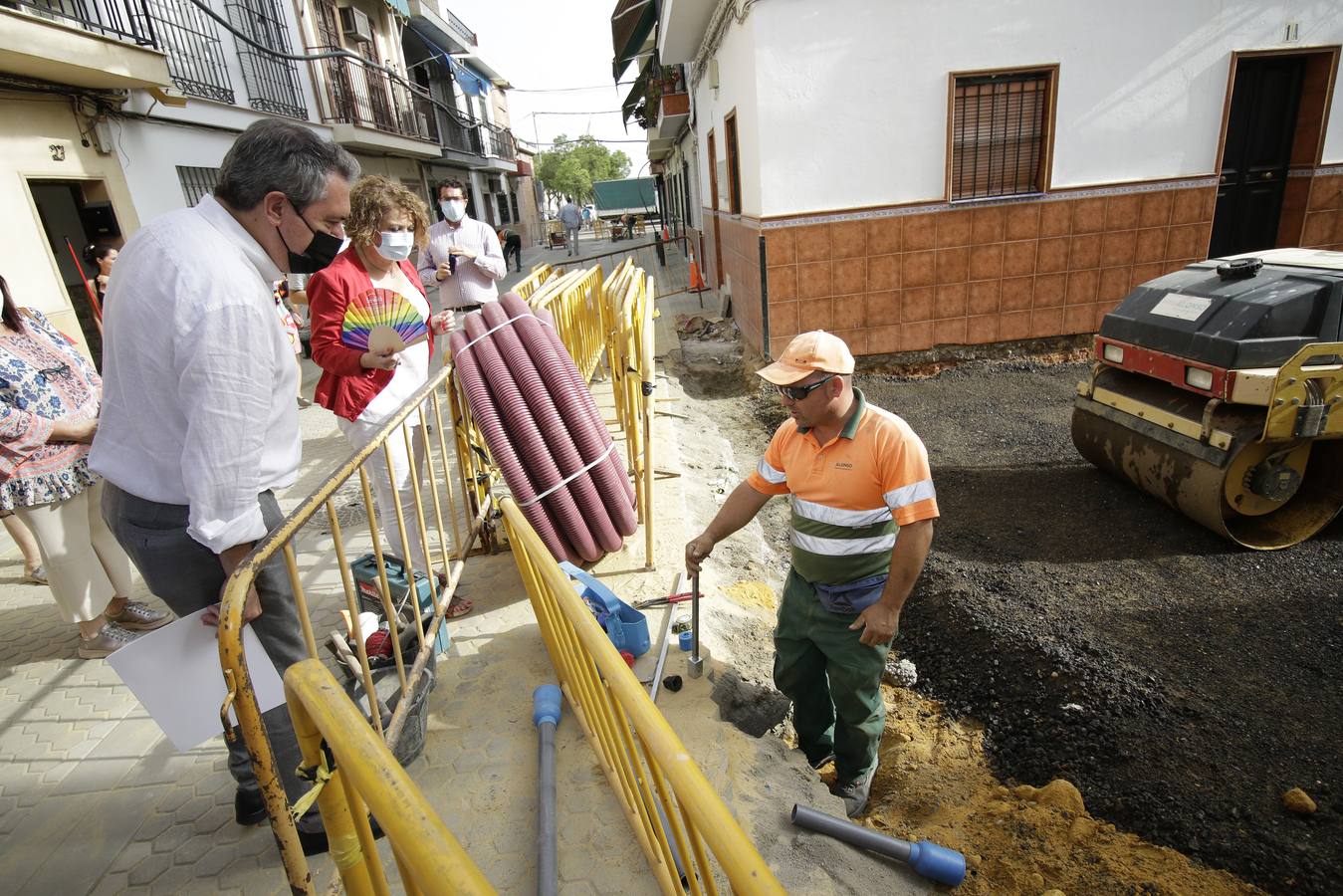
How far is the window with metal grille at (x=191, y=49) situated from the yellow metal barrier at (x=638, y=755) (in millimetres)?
10154

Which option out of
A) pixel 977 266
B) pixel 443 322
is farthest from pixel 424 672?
pixel 977 266

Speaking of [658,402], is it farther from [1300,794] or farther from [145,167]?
[145,167]

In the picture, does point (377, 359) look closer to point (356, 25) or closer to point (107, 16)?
point (107, 16)

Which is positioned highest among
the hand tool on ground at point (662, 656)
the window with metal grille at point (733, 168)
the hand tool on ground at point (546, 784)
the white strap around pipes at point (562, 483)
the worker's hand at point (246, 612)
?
the window with metal grille at point (733, 168)

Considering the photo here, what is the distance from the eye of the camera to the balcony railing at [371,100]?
1391 centimetres

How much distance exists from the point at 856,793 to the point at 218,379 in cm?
273

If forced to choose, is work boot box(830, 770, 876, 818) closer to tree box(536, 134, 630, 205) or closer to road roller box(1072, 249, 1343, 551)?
road roller box(1072, 249, 1343, 551)

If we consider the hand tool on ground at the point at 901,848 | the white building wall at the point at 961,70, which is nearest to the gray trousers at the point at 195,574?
the hand tool on ground at the point at 901,848

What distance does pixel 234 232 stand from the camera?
1806mm

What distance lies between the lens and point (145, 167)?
8.51m

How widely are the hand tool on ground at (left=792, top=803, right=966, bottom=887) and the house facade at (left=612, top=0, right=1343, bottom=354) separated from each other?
6.37m

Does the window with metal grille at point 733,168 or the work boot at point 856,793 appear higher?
the window with metal grille at point 733,168

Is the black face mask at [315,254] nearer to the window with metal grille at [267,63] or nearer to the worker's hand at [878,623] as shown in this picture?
the worker's hand at [878,623]

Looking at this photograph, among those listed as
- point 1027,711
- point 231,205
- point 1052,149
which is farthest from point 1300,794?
point 1052,149
